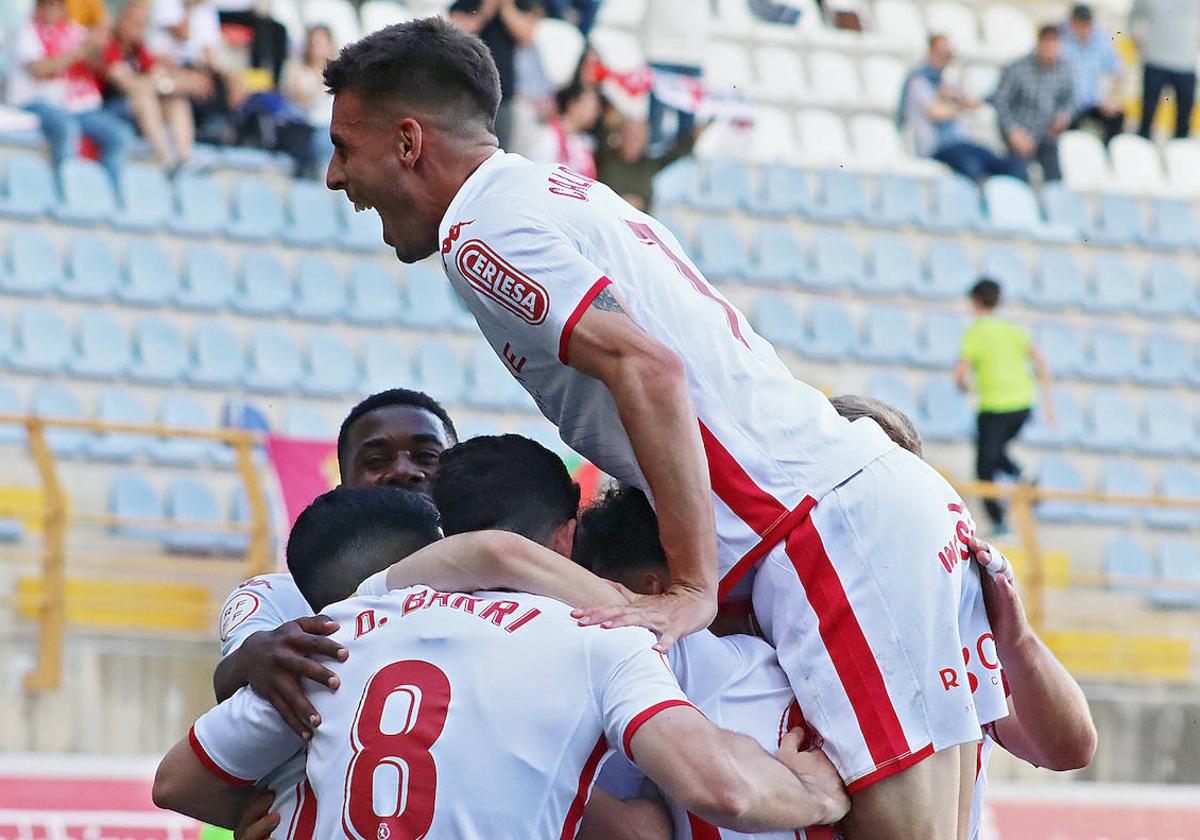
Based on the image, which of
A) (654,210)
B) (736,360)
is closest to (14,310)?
(654,210)

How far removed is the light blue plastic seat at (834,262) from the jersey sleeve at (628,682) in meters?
11.5

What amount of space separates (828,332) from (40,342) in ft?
18.7

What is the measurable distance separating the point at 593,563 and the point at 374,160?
0.83 meters

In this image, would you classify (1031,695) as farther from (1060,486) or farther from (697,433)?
(1060,486)

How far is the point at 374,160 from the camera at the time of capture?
3.33m

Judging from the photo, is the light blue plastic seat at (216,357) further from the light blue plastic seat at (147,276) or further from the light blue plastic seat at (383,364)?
the light blue plastic seat at (383,364)

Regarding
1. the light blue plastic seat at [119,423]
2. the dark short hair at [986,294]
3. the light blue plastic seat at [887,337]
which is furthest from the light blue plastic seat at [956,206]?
the light blue plastic seat at [119,423]

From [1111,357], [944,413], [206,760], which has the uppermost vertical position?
[206,760]

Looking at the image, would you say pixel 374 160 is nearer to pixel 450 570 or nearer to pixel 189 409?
pixel 450 570

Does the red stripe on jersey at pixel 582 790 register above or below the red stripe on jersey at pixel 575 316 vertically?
below

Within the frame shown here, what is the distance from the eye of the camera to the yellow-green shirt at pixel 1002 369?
12297mm

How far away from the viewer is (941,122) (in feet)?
51.6

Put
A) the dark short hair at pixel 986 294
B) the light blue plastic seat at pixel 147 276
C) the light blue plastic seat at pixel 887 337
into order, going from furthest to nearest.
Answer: the light blue plastic seat at pixel 887 337 → the dark short hair at pixel 986 294 → the light blue plastic seat at pixel 147 276

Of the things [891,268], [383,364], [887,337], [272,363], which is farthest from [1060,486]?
[272,363]
